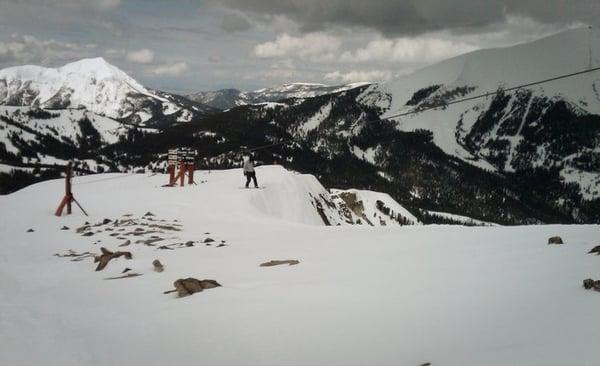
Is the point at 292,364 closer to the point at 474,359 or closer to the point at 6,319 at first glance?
the point at 474,359

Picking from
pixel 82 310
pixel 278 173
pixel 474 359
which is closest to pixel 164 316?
pixel 82 310

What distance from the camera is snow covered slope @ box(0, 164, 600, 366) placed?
6.18 m

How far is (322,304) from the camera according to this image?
8.37 meters

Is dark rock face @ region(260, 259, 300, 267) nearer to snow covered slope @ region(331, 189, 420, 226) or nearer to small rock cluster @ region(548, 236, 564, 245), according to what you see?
small rock cluster @ region(548, 236, 564, 245)

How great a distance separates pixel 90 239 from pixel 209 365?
48.2 ft

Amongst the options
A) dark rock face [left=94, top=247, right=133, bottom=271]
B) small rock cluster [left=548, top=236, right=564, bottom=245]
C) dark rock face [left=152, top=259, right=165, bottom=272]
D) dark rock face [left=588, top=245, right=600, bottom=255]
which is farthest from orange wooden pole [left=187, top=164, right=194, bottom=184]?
dark rock face [left=588, top=245, right=600, bottom=255]

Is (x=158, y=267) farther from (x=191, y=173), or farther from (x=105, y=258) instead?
(x=191, y=173)

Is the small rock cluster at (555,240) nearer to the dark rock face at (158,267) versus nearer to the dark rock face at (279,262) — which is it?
the dark rock face at (279,262)

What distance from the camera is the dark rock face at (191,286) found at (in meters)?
9.83

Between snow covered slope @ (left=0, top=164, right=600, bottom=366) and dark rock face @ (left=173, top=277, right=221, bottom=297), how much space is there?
9.5 inches

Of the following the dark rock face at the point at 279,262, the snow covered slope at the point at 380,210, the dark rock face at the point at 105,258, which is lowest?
the snow covered slope at the point at 380,210

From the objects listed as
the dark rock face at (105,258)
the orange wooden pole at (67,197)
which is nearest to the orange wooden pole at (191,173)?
the orange wooden pole at (67,197)

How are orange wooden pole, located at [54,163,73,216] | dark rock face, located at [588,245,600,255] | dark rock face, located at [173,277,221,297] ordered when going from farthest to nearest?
1. orange wooden pole, located at [54,163,73,216]
2. dark rock face, located at [588,245,600,255]
3. dark rock face, located at [173,277,221,297]

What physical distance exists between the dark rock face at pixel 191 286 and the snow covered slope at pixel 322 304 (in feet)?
0.79
